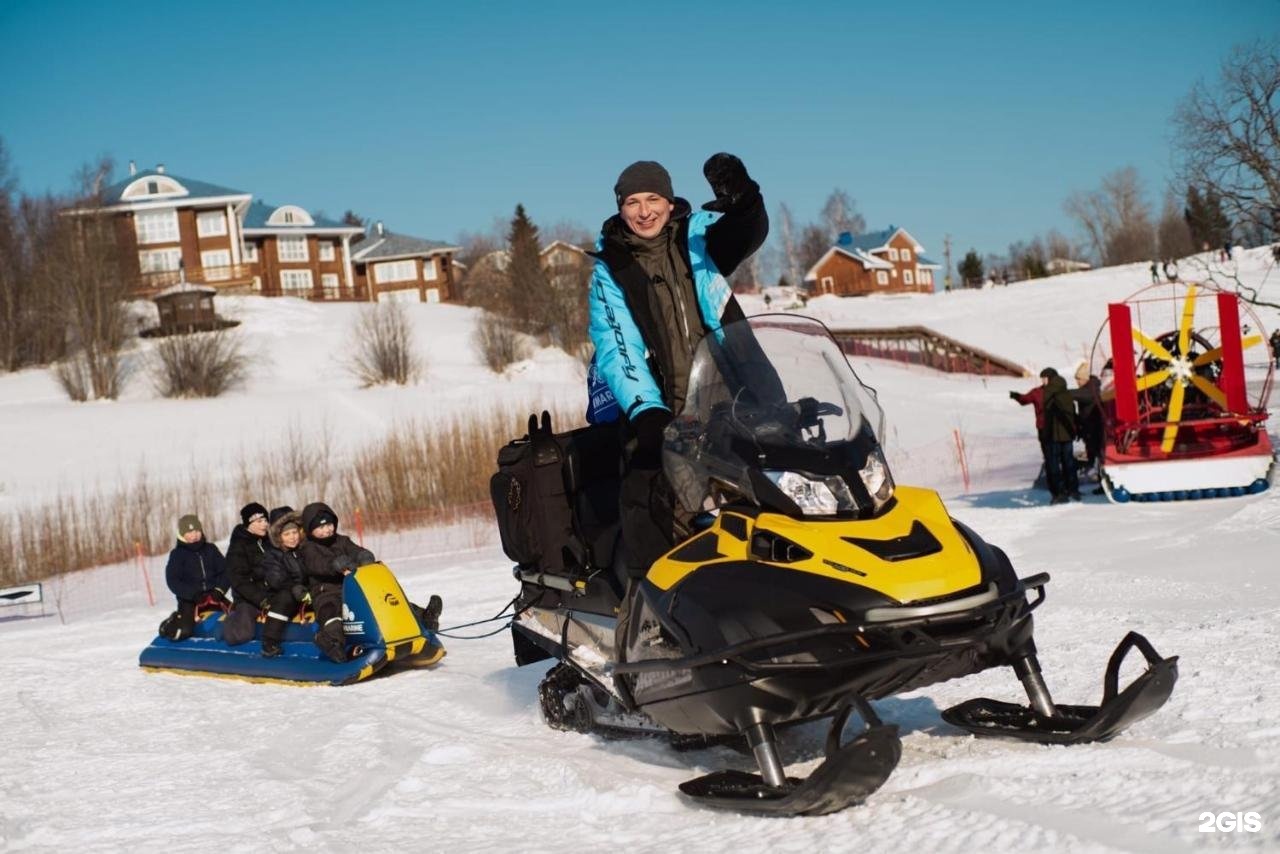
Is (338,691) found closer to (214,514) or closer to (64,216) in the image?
(214,514)

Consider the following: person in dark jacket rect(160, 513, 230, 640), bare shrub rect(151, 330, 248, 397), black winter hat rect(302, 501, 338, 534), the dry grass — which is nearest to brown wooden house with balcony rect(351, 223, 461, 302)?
bare shrub rect(151, 330, 248, 397)

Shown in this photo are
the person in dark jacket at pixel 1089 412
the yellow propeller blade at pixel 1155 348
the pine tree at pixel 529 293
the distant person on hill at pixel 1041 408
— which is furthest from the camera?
the pine tree at pixel 529 293

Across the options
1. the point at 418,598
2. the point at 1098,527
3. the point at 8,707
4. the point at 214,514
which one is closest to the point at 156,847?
the point at 8,707

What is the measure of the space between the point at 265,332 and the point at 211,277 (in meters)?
15.9

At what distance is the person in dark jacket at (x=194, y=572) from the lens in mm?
10359

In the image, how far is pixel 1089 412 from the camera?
53.5ft

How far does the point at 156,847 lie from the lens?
187 inches

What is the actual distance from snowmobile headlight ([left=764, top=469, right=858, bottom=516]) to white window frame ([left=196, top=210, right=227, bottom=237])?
66.9 metres

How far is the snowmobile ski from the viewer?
4.01 meters

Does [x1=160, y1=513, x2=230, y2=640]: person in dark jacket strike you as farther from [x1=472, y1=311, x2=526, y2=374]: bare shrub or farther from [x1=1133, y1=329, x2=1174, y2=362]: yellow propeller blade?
[x1=472, y1=311, x2=526, y2=374]: bare shrub

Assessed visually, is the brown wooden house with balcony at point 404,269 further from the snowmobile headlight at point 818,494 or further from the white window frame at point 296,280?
the snowmobile headlight at point 818,494

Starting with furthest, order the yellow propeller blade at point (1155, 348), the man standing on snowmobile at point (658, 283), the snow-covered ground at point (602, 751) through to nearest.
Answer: the yellow propeller blade at point (1155, 348)
the man standing on snowmobile at point (658, 283)
the snow-covered ground at point (602, 751)

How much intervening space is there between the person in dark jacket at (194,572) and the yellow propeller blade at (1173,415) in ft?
32.5

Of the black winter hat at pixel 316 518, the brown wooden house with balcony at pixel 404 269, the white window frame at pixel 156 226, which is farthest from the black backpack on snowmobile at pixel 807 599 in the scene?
the brown wooden house with balcony at pixel 404 269
